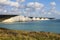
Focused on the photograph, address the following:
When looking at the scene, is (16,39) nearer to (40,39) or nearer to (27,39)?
(27,39)

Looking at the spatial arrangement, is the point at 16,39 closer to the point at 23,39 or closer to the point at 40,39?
the point at 23,39

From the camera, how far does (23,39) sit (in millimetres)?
17828

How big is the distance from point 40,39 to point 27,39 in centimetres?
145

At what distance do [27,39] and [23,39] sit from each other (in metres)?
0.34

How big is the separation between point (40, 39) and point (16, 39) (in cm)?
215

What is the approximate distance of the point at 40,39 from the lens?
18672 mm

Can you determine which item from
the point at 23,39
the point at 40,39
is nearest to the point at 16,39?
the point at 23,39

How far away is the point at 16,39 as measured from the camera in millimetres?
17922

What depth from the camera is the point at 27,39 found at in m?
17.7

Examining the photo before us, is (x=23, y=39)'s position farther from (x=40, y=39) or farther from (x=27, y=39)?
(x=40, y=39)

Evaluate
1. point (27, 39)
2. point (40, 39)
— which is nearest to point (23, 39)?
point (27, 39)

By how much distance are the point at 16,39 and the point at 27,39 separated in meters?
0.93
